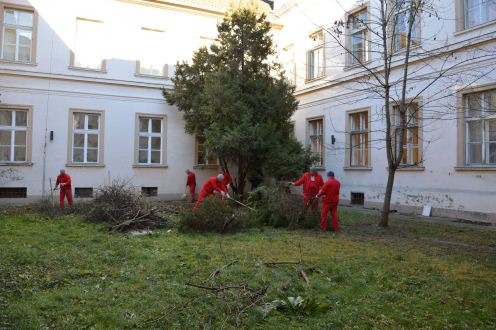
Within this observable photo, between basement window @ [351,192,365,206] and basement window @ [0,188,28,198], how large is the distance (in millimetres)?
13397

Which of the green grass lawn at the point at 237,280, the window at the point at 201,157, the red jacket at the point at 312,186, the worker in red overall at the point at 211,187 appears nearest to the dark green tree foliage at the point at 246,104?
the window at the point at 201,157

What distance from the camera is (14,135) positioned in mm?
18078

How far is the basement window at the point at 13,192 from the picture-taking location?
17.8 meters

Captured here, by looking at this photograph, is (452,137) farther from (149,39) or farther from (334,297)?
(149,39)

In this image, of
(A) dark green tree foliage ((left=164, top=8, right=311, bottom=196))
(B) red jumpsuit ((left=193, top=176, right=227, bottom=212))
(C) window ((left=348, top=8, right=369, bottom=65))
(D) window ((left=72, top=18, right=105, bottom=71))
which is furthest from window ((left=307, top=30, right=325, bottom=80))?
(B) red jumpsuit ((left=193, top=176, right=227, bottom=212))

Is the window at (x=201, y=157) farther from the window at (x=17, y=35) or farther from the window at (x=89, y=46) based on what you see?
the window at (x=17, y=35)

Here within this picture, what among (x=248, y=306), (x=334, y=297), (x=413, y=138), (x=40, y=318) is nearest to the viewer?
(x=40, y=318)

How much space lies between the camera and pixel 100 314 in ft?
15.2

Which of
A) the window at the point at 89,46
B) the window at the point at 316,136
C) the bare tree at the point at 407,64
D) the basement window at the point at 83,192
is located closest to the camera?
the bare tree at the point at 407,64

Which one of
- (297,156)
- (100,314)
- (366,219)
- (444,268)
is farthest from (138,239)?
(297,156)

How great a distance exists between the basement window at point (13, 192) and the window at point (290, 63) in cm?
1324

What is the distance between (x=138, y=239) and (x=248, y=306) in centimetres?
496

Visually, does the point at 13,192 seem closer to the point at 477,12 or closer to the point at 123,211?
the point at 123,211

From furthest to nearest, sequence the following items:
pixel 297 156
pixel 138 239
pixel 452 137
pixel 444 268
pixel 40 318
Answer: pixel 297 156 < pixel 452 137 < pixel 138 239 < pixel 444 268 < pixel 40 318
